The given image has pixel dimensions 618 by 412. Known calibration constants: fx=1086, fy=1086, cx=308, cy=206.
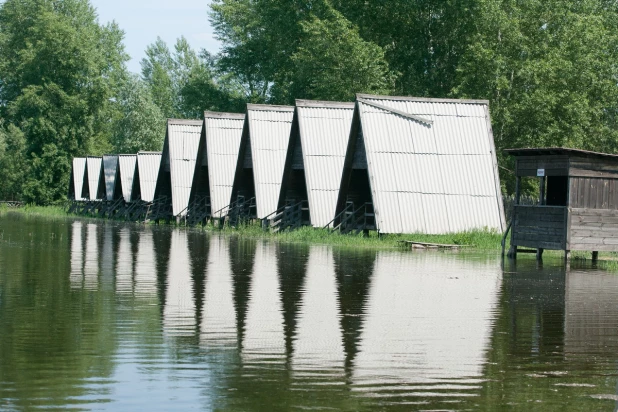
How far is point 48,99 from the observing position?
94875 mm

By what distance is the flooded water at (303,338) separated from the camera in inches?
384

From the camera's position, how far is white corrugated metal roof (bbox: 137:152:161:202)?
205 feet

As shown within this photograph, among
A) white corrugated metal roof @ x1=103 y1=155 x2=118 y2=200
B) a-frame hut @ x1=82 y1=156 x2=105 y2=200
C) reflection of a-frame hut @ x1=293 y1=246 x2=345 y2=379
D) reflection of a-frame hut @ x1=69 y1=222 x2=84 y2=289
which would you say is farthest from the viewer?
a-frame hut @ x1=82 y1=156 x2=105 y2=200

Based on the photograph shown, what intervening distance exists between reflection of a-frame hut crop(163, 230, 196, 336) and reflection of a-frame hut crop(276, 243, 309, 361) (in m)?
1.27

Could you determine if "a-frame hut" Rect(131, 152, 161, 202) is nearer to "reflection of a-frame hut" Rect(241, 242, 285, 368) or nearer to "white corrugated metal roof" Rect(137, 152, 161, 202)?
"white corrugated metal roof" Rect(137, 152, 161, 202)

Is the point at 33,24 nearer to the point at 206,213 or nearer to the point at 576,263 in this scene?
the point at 206,213

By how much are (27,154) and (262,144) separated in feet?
179

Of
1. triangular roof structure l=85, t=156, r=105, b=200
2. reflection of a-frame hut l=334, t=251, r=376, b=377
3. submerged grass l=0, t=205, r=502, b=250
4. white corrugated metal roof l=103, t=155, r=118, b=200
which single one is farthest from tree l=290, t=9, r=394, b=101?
reflection of a-frame hut l=334, t=251, r=376, b=377

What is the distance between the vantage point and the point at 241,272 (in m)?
22.5

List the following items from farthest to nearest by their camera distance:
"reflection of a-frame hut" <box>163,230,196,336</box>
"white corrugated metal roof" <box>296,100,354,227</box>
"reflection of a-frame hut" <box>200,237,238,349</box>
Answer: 1. "white corrugated metal roof" <box>296,100,354,227</box>
2. "reflection of a-frame hut" <box>163,230,196,336</box>
3. "reflection of a-frame hut" <box>200,237,238,349</box>

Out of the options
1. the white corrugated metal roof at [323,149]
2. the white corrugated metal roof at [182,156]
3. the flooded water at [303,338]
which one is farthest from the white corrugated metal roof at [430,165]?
the white corrugated metal roof at [182,156]

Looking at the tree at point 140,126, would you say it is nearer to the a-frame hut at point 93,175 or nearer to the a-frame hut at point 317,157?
the a-frame hut at point 93,175

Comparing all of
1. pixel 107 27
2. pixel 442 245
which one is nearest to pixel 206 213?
pixel 442 245

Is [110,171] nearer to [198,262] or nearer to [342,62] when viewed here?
[342,62]
